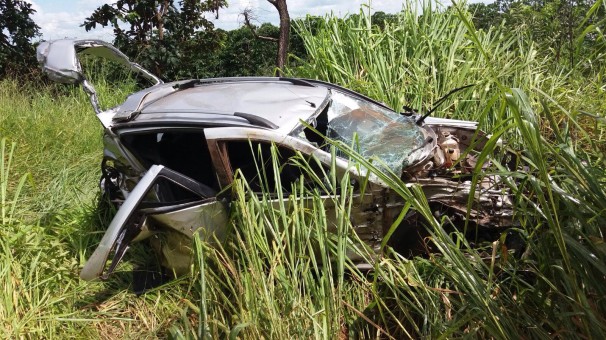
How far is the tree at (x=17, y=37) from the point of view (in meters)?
9.59

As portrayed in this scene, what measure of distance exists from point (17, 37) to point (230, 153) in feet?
25.0

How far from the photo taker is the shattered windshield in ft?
11.9

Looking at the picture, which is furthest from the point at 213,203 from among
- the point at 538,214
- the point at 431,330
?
the point at 538,214

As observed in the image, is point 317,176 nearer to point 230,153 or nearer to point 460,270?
point 230,153

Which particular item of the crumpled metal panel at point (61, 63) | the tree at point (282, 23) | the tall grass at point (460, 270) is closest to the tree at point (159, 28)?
the tree at point (282, 23)

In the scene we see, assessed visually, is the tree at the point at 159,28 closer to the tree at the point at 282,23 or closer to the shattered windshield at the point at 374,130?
the tree at the point at 282,23

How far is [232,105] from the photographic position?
3723 mm

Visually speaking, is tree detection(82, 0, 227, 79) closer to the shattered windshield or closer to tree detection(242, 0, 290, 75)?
tree detection(242, 0, 290, 75)

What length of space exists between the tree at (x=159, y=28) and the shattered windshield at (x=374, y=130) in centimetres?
577

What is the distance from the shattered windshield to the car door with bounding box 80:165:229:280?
98cm

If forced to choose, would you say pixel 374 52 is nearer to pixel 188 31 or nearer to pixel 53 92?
pixel 188 31

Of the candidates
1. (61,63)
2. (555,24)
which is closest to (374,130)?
(61,63)

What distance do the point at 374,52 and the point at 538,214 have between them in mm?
4097

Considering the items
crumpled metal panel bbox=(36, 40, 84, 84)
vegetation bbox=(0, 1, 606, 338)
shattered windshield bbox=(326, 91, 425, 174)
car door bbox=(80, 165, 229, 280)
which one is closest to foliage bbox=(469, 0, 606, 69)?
vegetation bbox=(0, 1, 606, 338)
